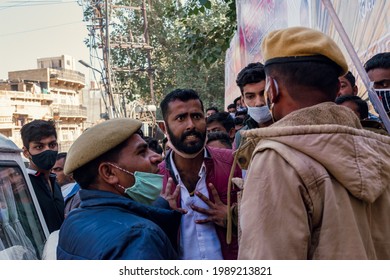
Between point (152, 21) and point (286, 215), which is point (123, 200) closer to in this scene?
point (286, 215)

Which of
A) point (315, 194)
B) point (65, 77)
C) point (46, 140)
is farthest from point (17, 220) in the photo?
point (65, 77)

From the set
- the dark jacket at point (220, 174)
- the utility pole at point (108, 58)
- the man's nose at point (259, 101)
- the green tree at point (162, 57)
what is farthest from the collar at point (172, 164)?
the utility pole at point (108, 58)

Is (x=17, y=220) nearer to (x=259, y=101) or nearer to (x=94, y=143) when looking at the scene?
(x=94, y=143)

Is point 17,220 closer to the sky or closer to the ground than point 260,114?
closer to the ground

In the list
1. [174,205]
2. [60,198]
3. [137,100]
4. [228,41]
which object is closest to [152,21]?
[137,100]

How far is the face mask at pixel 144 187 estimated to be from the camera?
5.33 ft

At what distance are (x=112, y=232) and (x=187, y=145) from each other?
1.01m

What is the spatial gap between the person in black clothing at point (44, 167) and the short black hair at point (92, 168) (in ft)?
4.70

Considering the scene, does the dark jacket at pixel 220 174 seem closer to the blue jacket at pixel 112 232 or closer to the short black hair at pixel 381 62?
the blue jacket at pixel 112 232

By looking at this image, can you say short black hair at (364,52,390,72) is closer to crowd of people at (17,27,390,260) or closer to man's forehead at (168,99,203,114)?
crowd of people at (17,27,390,260)

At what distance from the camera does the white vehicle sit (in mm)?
1896

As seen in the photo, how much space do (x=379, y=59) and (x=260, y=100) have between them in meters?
0.68

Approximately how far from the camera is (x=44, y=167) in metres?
3.04
